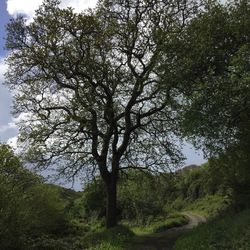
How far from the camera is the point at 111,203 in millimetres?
37188

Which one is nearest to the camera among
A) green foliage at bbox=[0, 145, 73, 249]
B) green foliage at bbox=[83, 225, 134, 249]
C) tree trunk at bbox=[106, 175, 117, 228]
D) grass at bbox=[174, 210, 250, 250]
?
grass at bbox=[174, 210, 250, 250]

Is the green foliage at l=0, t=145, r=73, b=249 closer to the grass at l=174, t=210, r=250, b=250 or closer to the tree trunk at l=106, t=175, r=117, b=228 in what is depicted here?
the tree trunk at l=106, t=175, r=117, b=228

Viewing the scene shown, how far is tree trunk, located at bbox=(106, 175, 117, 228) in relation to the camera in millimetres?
36812

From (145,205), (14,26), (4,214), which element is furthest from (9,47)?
(145,205)

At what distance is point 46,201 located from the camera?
5456 cm

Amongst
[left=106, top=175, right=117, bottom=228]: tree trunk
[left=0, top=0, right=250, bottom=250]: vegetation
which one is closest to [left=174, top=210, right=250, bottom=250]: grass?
[left=0, top=0, right=250, bottom=250]: vegetation

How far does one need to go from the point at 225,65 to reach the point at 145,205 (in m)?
47.9

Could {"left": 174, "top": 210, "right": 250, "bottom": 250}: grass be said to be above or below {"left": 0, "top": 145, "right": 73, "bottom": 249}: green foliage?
below

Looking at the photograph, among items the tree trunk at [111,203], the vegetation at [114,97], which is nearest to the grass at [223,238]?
the vegetation at [114,97]

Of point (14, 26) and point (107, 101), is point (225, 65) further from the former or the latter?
point (14, 26)

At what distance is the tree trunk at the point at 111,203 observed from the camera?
36812 mm

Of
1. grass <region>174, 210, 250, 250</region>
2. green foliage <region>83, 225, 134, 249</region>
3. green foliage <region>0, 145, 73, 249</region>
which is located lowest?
grass <region>174, 210, 250, 250</region>

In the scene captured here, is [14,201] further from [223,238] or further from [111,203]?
[223,238]

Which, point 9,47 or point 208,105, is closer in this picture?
point 208,105
